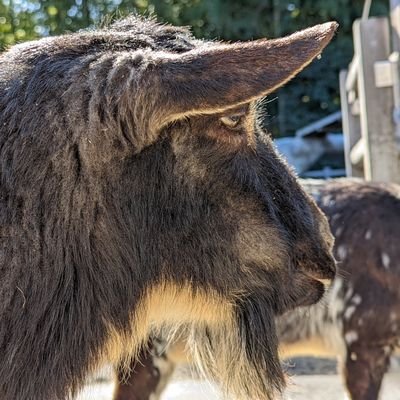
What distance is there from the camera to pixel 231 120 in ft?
7.75

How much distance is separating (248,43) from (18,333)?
0.92m

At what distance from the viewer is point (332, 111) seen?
18.5m

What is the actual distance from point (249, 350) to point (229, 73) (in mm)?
954

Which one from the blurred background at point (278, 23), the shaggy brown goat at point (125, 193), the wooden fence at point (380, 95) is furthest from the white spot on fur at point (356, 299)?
the blurred background at point (278, 23)

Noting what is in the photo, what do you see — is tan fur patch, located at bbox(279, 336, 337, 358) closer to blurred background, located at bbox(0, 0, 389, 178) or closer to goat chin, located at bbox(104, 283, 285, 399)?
goat chin, located at bbox(104, 283, 285, 399)

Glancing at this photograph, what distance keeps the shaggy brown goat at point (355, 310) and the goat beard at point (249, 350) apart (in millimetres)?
2502

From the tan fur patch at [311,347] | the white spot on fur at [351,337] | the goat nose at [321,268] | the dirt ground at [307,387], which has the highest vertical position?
the goat nose at [321,268]

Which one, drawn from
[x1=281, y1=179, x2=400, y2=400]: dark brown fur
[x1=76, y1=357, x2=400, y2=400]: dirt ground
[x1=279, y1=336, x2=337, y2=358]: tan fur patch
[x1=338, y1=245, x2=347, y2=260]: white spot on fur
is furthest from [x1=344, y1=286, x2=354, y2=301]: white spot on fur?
[x1=76, y1=357, x2=400, y2=400]: dirt ground

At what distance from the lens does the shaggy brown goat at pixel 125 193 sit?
6.98ft

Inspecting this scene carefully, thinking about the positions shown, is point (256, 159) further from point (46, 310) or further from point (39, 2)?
point (39, 2)

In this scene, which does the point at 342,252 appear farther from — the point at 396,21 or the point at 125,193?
the point at 125,193

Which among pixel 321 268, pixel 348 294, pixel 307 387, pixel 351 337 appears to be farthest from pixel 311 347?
pixel 321 268

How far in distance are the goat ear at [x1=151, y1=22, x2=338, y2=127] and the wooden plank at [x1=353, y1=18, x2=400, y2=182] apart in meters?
4.81

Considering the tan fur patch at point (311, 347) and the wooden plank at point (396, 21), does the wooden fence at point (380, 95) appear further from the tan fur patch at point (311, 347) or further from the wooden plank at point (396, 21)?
the tan fur patch at point (311, 347)
